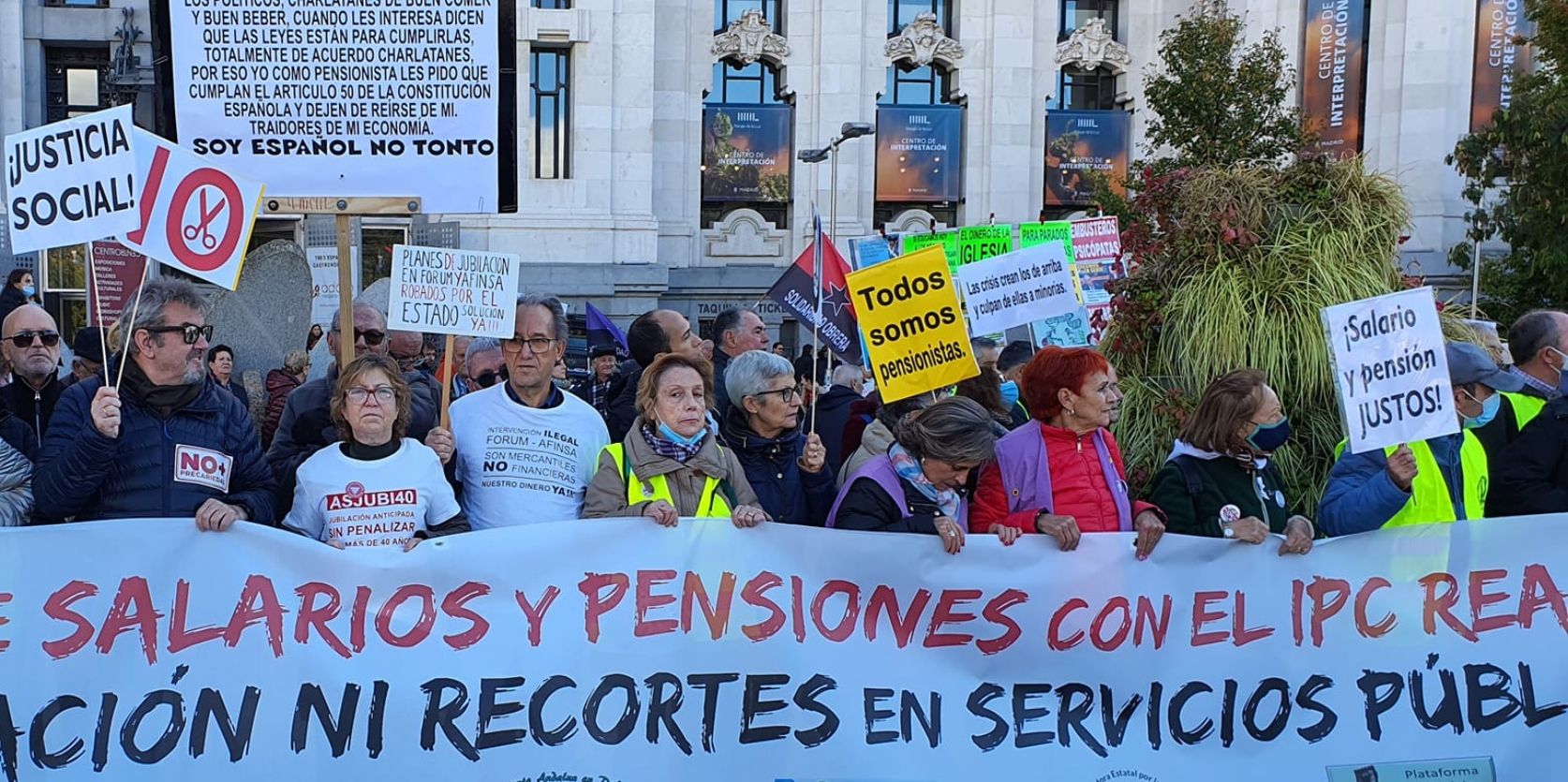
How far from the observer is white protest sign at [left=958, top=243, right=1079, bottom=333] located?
7398mm

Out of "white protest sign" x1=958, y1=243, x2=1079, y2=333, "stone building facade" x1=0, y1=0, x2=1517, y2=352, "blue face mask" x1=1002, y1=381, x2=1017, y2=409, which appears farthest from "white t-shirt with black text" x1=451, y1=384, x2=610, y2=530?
"stone building facade" x1=0, y1=0, x2=1517, y2=352

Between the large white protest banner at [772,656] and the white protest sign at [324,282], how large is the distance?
860 centimetres

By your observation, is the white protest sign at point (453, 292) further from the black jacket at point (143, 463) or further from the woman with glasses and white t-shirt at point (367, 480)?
the black jacket at point (143, 463)

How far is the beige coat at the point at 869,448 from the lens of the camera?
Answer: 526cm

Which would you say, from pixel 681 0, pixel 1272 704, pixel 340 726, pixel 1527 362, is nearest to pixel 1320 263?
pixel 1527 362

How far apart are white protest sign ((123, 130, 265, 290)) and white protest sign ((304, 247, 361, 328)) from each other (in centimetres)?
780

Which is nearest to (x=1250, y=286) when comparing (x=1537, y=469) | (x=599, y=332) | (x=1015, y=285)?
(x=1015, y=285)

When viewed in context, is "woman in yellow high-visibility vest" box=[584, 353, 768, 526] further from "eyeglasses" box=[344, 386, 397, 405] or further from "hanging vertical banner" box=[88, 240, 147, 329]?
"hanging vertical banner" box=[88, 240, 147, 329]

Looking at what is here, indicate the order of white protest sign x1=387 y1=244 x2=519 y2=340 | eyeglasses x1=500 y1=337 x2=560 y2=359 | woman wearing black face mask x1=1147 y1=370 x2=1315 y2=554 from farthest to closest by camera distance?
white protest sign x1=387 y1=244 x2=519 y2=340, eyeglasses x1=500 y1=337 x2=560 y2=359, woman wearing black face mask x1=1147 y1=370 x2=1315 y2=554

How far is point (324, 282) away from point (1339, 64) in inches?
878

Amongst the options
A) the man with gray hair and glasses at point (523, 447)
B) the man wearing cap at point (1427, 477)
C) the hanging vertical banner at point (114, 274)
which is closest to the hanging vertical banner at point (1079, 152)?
the hanging vertical banner at point (114, 274)

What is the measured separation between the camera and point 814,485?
5.07 metres

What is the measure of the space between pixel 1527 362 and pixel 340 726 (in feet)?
15.2

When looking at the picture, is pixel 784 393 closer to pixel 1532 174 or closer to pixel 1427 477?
pixel 1427 477
